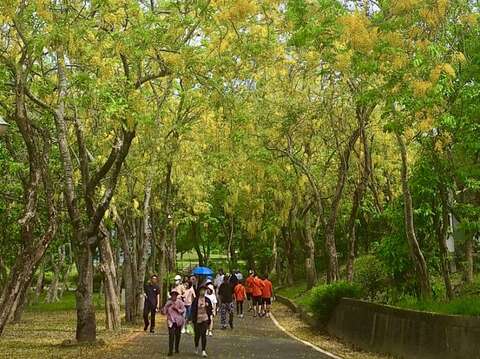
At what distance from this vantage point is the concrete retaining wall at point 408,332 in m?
11.4

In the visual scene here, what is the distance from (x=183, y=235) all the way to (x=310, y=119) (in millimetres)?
35245

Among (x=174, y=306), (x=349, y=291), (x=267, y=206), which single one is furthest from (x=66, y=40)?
(x=267, y=206)

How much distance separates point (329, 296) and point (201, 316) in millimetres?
6634

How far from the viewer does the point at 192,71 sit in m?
15.0

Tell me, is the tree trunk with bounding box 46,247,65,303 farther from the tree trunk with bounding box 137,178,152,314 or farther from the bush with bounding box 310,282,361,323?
the bush with bounding box 310,282,361,323

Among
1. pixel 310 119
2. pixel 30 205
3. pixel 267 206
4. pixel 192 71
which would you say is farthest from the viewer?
pixel 267 206

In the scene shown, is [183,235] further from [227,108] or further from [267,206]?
[227,108]

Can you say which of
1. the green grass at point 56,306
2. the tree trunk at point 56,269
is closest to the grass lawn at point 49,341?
the green grass at point 56,306

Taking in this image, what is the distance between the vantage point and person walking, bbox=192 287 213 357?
15352 mm

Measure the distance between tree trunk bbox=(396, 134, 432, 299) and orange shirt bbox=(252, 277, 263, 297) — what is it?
13.0 meters

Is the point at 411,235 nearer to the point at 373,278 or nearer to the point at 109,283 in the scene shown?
the point at 373,278

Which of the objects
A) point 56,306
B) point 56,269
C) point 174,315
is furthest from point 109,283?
point 56,269

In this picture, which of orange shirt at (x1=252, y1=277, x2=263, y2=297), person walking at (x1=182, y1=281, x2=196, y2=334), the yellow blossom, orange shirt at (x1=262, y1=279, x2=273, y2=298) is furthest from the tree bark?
orange shirt at (x1=252, y1=277, x2=263, y2=297)

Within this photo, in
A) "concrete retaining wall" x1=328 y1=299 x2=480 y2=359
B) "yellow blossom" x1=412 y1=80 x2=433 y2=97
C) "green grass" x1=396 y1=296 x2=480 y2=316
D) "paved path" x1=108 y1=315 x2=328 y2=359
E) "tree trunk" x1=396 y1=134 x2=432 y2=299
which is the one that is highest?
"yellow blossom" x1=412 y1=80 x2=433 y2=97
